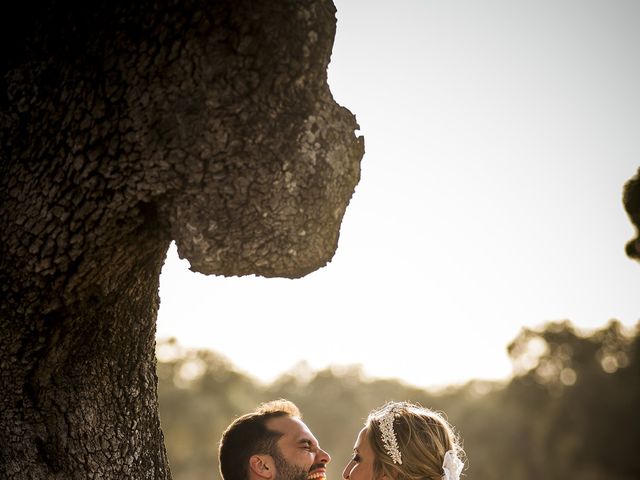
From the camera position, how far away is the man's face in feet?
15.2

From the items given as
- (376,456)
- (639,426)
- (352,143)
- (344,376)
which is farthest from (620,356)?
(352,143)

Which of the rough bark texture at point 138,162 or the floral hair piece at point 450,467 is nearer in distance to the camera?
the rough bark texture at point 138,162

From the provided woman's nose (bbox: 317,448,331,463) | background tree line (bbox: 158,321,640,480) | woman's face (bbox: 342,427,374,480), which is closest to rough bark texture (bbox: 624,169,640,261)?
woman's face (bbox: 342,427,374,480)

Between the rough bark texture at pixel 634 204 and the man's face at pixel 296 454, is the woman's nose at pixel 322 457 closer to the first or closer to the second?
the man's face at pixel 296 454

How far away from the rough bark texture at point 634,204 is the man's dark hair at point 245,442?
10.2ft

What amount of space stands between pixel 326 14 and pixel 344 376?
193ft

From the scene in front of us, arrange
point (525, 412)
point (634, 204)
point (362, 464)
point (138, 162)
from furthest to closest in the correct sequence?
point (525, 412) < point (362, 464) < point (634, 204) < point (138, 162)

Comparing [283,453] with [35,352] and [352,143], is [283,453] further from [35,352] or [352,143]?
[352,143]

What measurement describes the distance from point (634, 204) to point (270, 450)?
3275 mm

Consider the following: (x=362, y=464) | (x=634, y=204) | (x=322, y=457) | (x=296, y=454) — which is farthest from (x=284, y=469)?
(x=634, y=204)

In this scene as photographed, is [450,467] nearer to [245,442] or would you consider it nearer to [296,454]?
[296,454]

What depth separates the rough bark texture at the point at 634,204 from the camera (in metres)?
2.99

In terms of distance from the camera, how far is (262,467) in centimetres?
465

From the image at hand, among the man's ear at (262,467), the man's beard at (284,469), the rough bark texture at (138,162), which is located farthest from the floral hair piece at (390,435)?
the rough bark texture at (138,162)
